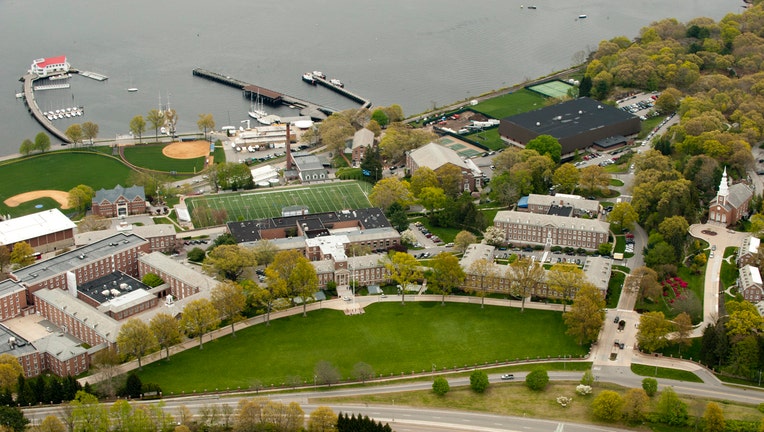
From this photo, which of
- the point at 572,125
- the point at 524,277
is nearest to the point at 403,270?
the point at 524,277

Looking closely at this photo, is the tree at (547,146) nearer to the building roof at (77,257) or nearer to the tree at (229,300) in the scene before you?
the tree at (229,300)

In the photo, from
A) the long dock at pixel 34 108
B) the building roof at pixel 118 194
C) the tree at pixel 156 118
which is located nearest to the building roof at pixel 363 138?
the tree at pixel 156 118

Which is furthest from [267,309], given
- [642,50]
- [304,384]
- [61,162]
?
[642,50]

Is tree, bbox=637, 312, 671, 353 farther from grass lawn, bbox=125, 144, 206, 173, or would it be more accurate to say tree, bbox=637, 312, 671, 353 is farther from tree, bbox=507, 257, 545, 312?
grass lawn, bbox=125, 144, 206, 173

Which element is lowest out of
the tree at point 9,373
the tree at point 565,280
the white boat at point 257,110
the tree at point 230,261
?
the tree at point 9,373

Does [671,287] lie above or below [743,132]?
below

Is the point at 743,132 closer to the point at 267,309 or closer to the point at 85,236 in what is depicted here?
the point at 267,309
